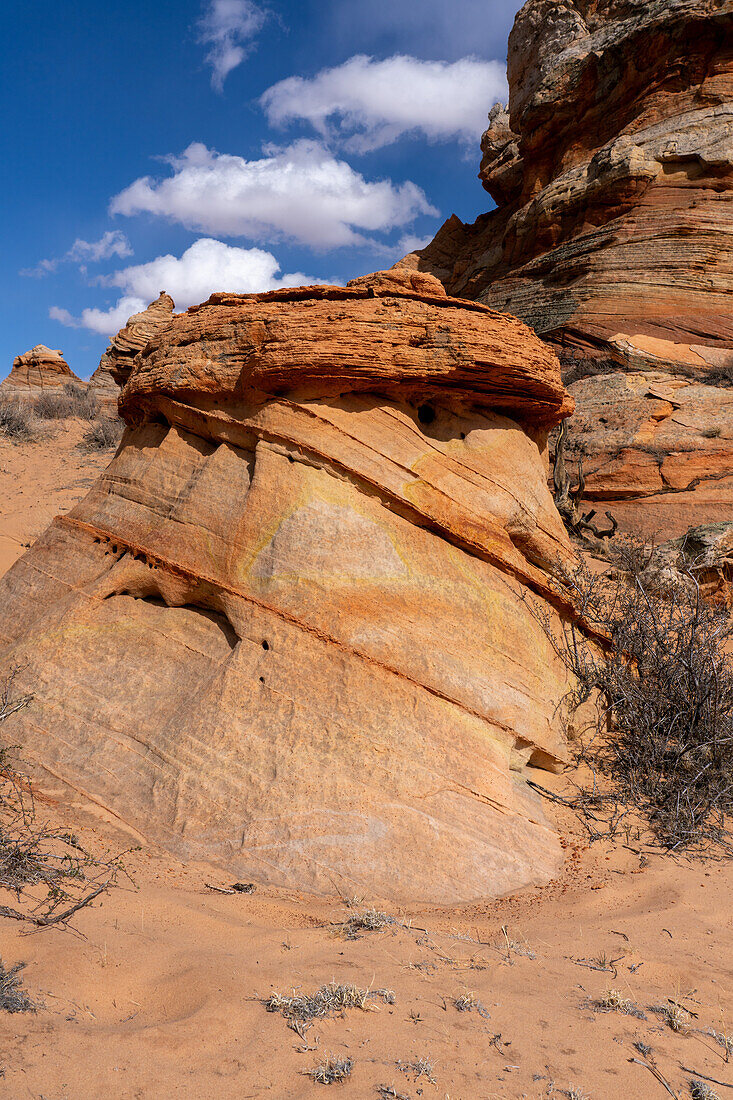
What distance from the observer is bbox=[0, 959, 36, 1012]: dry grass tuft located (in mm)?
2023

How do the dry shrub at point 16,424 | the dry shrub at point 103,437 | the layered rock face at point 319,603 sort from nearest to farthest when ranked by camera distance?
the layered rock face at point 319,603 → the dry shrub at point 103,437 → the dry shrub at point 16,424

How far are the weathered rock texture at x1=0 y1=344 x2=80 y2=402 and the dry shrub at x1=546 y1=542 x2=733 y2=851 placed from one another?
66.4 feet

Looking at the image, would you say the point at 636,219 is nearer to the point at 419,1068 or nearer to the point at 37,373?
the point at 419,1068

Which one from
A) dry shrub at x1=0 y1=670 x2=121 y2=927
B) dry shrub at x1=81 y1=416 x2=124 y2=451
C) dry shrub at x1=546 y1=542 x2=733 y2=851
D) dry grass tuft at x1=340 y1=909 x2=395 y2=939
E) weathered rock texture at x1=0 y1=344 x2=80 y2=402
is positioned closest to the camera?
dry shrub at x1=0 y1=670 x2=121 y2=927

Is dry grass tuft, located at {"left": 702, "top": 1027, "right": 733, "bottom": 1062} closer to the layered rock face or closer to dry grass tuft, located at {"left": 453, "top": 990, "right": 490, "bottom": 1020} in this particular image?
dry grass tuft, located at {"left": 453, "top": 990, "right": 490, "bottom": 1020}

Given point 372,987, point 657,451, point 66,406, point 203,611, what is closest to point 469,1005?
point 372,987

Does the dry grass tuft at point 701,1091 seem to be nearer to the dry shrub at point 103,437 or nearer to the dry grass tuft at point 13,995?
the dry grass tuft at point 13,995

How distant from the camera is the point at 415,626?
4262 millimetres

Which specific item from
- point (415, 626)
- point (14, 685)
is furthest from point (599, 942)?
point (14, 685)

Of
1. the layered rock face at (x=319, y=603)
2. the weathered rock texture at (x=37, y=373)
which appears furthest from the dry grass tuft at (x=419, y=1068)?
the weathered rock texture at (x=37, y=373)

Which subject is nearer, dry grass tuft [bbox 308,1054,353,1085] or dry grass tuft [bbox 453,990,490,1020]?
dry grass tuft [bbox 308,1054,353,1085]

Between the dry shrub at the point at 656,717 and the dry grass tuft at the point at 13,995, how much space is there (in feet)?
10.5

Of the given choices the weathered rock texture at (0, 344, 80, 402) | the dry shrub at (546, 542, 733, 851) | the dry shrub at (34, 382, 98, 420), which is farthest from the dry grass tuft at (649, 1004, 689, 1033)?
the weathered rock texture at (0, 344, 80, 402)

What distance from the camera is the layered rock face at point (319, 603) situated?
3.61 m
